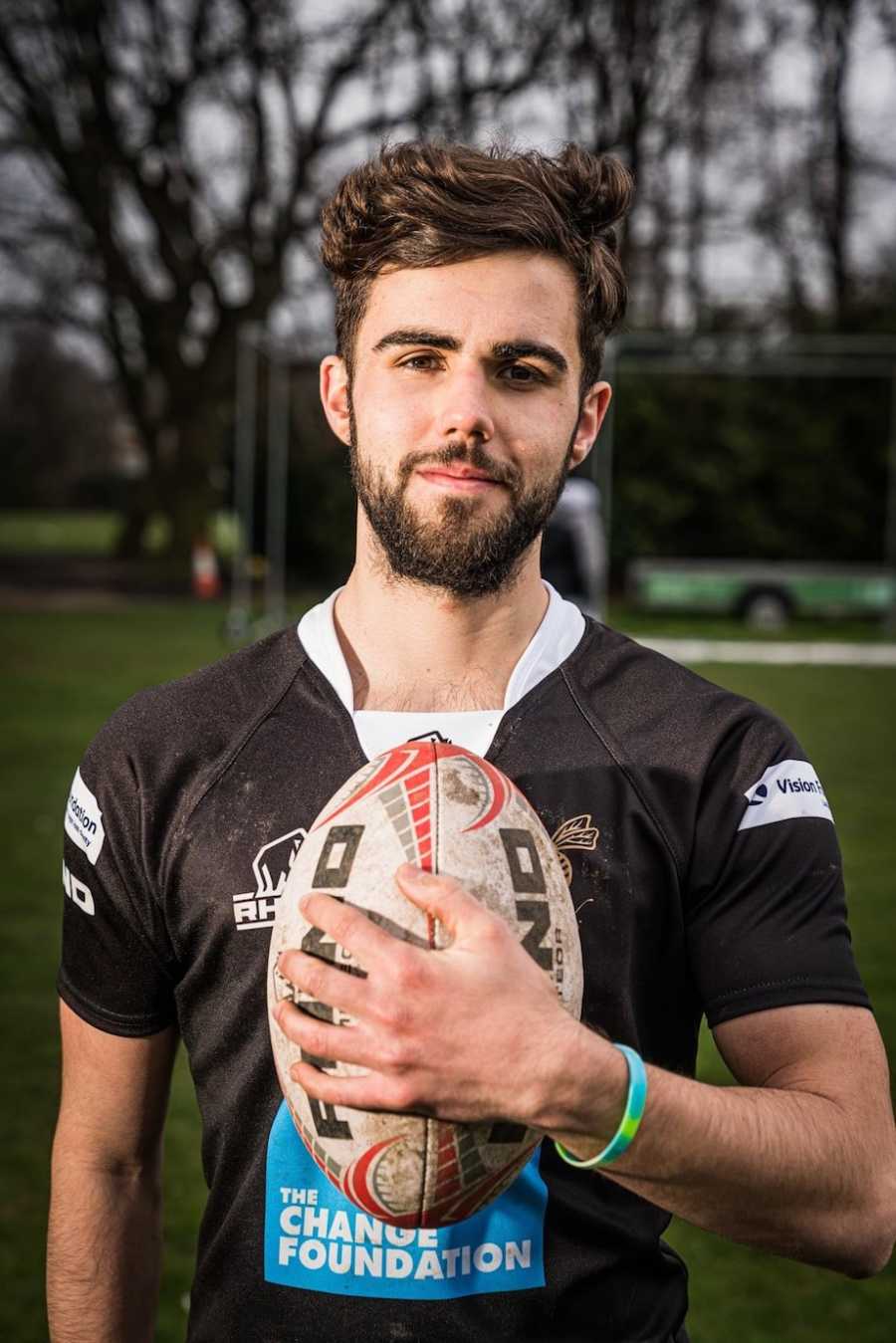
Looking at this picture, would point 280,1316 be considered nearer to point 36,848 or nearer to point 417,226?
point 417,226

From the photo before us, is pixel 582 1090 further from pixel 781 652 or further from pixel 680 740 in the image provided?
pixel 781 652

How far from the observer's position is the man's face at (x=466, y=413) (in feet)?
6.19

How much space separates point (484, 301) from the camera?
1.91m

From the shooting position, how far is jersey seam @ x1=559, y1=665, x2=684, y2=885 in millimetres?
1840

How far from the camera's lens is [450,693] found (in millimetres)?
1996

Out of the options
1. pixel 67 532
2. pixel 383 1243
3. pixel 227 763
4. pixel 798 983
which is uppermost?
pixel 227 763

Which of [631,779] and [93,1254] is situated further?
[93,1254]

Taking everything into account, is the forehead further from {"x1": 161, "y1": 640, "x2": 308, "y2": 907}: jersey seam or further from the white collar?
{"x1": 161, "y1": 640, "x2": 308, "y2": 907}: jersey seam

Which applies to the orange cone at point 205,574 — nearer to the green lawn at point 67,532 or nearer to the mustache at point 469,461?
the green lawn at point 67,532

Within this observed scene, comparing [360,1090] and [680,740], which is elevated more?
[680,740]

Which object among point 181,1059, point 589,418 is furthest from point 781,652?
point 589,418

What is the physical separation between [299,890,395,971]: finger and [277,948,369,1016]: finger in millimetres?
23

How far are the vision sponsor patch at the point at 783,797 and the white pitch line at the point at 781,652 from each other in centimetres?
1316

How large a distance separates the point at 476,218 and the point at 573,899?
0.97m
